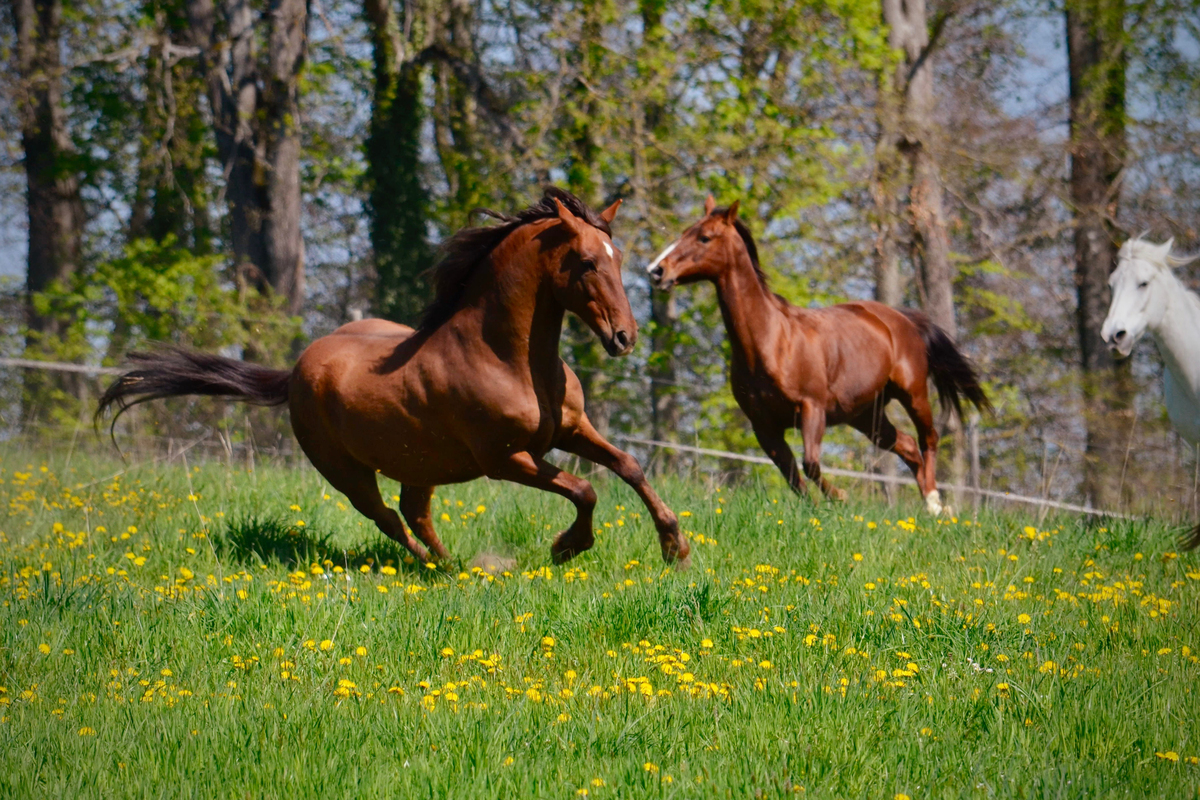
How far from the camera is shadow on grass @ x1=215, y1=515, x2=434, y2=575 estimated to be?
20.5ft

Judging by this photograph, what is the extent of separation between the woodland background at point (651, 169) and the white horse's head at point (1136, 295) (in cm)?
550

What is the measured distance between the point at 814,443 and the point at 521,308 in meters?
3.26

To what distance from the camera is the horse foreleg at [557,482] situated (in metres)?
→ 5.65

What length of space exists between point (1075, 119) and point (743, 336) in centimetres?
1144

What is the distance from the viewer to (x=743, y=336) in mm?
8141

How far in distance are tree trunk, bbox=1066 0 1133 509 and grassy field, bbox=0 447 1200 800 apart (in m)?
9.68

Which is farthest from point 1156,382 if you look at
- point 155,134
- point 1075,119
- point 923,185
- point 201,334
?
point 155,134

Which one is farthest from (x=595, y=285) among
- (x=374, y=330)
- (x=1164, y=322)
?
(x=1164, y=322)

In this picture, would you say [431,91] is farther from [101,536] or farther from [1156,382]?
[1156,382]

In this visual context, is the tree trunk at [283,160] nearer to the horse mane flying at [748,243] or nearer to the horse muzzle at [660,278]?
the horse muzzle at [660,278]

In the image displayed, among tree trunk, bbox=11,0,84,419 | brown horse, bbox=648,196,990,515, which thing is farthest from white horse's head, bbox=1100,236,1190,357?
tree trunk, bbox=11,0,84,419

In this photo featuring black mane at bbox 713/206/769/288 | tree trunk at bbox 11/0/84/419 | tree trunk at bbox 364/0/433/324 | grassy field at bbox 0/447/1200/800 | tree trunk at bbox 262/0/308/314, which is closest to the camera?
grassy field at bbox 0/447/1200/800

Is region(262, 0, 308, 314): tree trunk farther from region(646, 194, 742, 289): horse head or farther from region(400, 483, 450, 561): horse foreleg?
region(400, 483, 450, 561): horse foreleg

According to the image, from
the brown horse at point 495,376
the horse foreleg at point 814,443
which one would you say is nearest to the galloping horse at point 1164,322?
the horse foreleg at point 814,443
